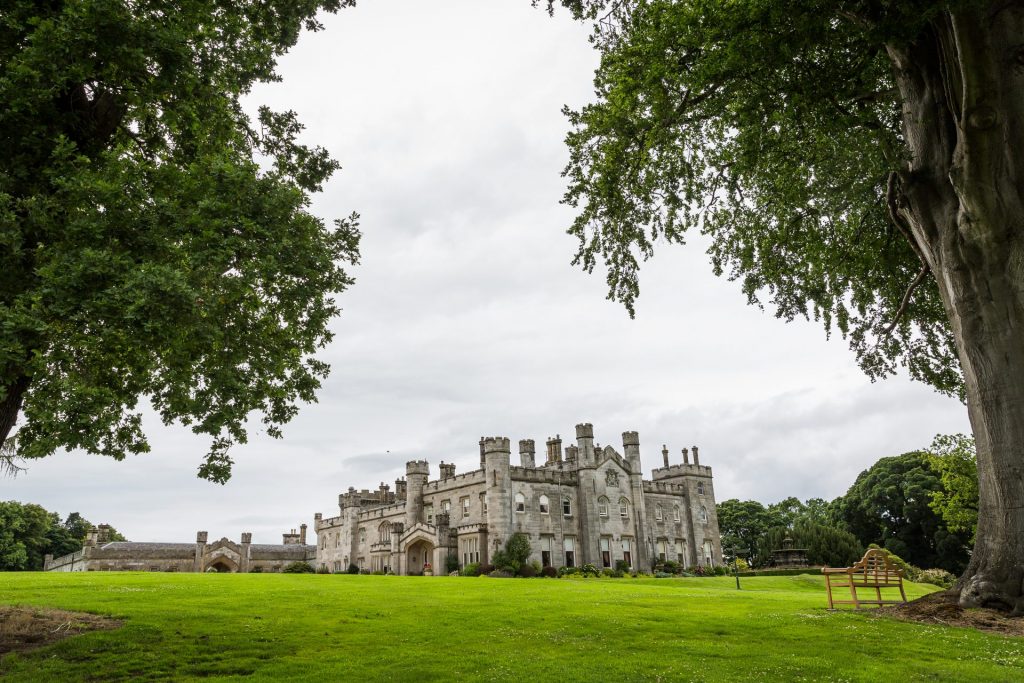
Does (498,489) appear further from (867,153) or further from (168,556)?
(867,153)

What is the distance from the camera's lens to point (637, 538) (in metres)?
51.8

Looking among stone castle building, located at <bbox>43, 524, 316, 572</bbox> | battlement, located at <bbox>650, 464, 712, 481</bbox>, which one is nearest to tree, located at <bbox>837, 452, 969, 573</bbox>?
battlement, located at <bbox>650, 464, 712, 481</bbox>

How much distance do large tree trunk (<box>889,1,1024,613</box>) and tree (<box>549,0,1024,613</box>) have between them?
3cm

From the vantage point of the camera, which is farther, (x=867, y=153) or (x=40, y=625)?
(x=867, y=153)

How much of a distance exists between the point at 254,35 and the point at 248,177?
420 centimetres

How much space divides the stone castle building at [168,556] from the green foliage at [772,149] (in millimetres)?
47492

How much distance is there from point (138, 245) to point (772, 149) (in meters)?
13.6

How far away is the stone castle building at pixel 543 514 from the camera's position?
4659 cm

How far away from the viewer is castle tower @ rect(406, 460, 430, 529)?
5231 cm

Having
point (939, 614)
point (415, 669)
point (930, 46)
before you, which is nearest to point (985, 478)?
point (939, 614)

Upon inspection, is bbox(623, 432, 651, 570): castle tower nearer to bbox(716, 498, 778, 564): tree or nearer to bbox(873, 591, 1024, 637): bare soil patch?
bbox(716, 498, 778, 564): tree

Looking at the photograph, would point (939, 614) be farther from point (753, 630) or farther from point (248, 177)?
point (248, 177)

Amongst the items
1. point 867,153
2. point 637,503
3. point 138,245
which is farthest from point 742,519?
point 138,245

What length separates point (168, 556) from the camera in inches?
2023
